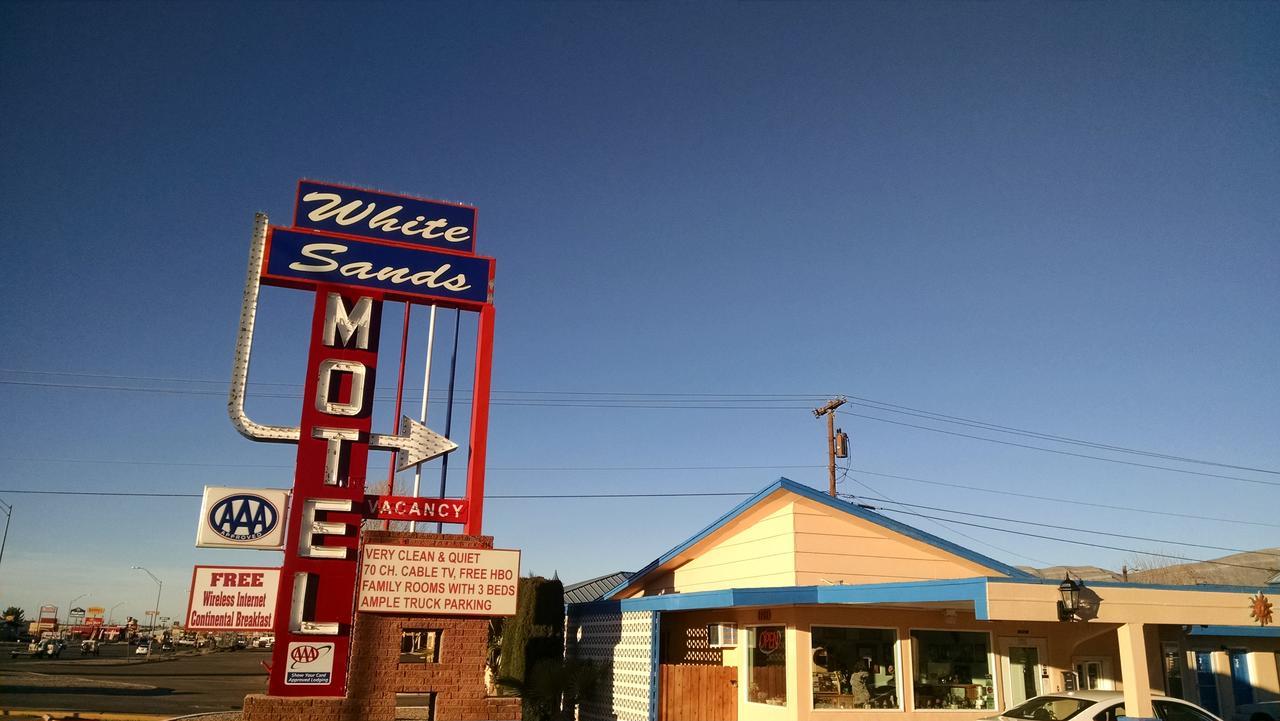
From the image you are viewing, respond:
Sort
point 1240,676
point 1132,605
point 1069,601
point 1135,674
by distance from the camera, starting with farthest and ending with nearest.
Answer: point 1240,676 < point 1132,605 < point 1069,601 < point 1135,674

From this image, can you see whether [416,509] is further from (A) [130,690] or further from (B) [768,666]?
(A) [130,690]

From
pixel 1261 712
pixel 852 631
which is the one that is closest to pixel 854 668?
pixel 852 631

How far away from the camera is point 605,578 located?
36438mm

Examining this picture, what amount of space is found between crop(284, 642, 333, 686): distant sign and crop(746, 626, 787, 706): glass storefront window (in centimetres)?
845

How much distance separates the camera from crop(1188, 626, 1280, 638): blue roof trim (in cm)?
2067

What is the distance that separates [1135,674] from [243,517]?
51.2ft

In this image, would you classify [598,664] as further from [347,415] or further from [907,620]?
[347,415]

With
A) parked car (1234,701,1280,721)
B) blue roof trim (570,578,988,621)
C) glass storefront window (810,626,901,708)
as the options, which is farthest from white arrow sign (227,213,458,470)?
parked car (1234,701,1280,721)

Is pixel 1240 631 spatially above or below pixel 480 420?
below

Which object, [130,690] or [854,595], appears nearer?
[854,595]

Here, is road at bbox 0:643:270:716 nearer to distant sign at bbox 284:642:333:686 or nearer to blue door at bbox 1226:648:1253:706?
distant sign at bbox 284:642:333:686

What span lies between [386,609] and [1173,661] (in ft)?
67.2

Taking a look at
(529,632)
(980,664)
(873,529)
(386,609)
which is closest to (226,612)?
(386,609)

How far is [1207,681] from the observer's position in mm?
24031
